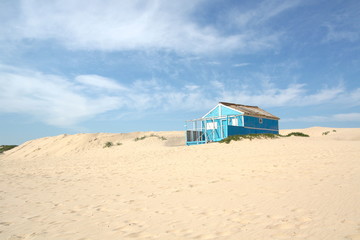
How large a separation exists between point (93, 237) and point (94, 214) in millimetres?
1478

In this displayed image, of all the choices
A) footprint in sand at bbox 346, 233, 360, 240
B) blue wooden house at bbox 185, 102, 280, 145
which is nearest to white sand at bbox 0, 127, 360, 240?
footprint in sand at bbox 346, 233, 360, 240

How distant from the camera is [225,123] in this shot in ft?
85.9

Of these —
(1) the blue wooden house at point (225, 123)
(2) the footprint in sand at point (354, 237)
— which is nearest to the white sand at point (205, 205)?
(2) the footprint in sand at point (354, 237)

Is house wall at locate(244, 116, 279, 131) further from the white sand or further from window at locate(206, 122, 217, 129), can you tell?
the white sand

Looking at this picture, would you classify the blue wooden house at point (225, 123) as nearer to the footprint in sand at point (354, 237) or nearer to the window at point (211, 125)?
the window at point (211, 125)

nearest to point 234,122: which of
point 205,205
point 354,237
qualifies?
point 205,205

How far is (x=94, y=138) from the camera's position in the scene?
103 feet

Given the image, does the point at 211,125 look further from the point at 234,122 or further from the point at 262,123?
the point at 262,123

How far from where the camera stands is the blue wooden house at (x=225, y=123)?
25.2 m

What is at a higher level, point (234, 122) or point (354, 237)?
point (234, 122)

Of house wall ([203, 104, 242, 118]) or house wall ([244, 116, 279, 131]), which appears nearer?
house wall ([244, 116, 279, 131])

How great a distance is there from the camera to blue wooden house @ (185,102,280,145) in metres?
25.2

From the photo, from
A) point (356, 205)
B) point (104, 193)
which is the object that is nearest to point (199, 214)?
point (356, 205)

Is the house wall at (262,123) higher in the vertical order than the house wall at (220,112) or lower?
lower
